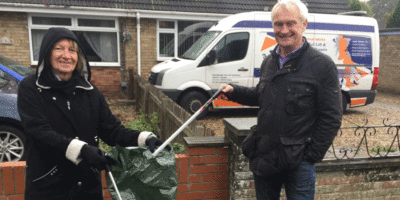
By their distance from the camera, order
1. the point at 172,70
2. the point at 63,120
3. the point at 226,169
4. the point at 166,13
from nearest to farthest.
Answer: the point at 63,120 < the point at 226,169 < the point at 172,70 < the point at 166,13

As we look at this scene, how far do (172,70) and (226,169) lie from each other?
4.42 metres

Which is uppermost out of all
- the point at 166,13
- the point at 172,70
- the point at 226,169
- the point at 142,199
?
the point at 166,13

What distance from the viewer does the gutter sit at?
853cm

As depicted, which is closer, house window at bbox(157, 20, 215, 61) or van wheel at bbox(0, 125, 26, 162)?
van wheel at bbox(0, 125, 26, 162)

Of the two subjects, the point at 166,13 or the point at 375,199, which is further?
the point at 166,13

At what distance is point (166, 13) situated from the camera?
9711 millimetres

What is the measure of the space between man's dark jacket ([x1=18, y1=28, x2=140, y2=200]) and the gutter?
26.7 feet

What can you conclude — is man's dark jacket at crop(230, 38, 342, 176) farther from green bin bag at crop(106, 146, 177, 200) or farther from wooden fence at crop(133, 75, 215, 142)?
wooden fence at crop(133, 75, 215, 142)

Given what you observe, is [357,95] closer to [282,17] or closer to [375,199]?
[375,199]

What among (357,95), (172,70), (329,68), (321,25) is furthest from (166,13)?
(329,68)

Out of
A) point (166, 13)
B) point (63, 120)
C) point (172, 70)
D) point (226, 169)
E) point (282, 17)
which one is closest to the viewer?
point (63, 120)

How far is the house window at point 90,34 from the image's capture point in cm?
920

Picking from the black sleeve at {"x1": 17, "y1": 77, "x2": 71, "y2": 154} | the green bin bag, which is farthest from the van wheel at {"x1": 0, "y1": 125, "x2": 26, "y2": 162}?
the green bin bag

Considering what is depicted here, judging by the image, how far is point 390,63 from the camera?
13.1 meters
